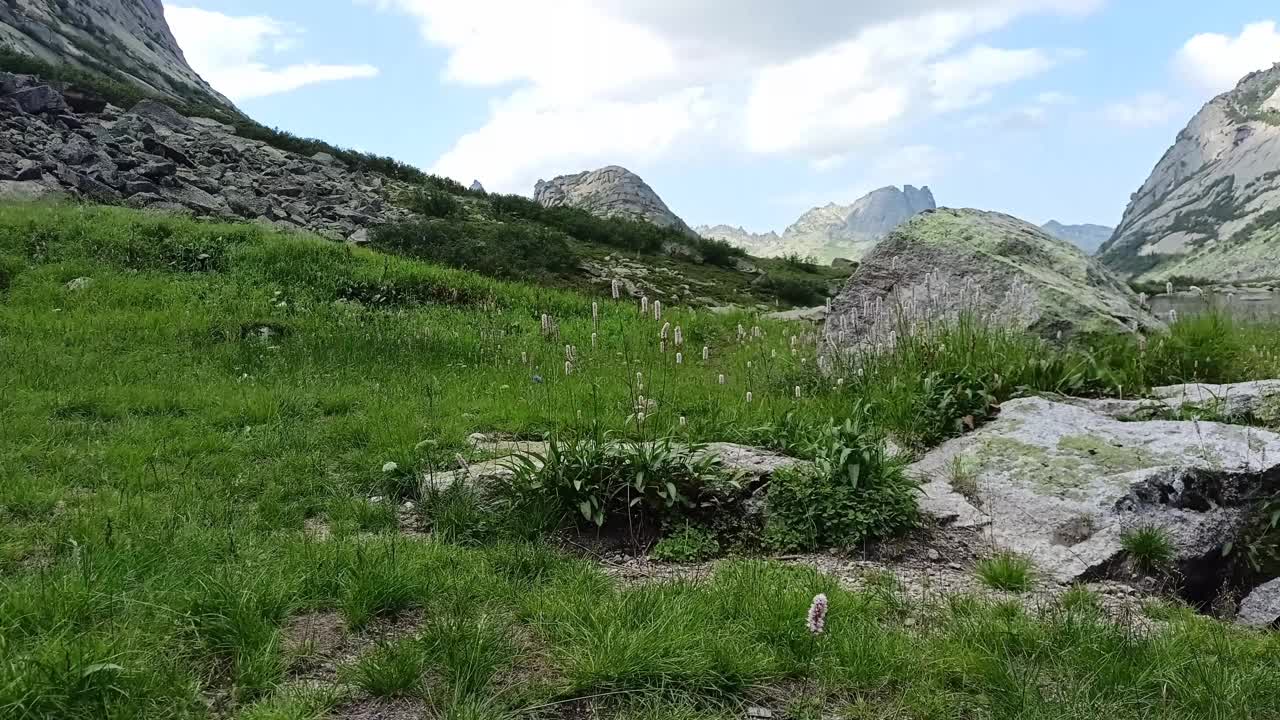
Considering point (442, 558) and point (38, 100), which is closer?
point (442, 558)

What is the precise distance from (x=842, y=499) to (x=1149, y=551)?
192cm

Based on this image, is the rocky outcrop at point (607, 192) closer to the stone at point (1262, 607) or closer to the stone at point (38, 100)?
the stone at point (38, 100)

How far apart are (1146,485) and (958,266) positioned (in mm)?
5696

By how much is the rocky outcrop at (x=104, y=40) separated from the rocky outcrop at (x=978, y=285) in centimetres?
5147

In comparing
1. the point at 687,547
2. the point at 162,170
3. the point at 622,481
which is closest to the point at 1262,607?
the point at 687,547

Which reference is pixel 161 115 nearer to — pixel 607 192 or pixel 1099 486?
pixel 1099 486

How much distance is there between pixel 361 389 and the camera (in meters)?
9.41

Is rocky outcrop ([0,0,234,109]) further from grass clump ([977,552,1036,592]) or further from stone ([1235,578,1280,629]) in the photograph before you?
stone ([1235,578,1280,629])

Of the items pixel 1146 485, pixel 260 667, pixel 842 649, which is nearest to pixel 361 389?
pixel 260 667

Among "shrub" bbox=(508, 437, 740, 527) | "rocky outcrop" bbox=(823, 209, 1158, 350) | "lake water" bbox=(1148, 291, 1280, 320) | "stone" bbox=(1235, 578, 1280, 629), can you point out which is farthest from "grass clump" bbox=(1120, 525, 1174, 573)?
"lake water" bbox=(1148, 291, 1280, 320)

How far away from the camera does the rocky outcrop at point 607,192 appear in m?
96.6

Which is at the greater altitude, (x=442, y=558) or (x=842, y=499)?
(x=842, y=499)

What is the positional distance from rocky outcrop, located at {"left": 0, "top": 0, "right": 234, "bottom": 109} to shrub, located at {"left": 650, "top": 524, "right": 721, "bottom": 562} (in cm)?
5473

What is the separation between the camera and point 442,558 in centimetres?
474
